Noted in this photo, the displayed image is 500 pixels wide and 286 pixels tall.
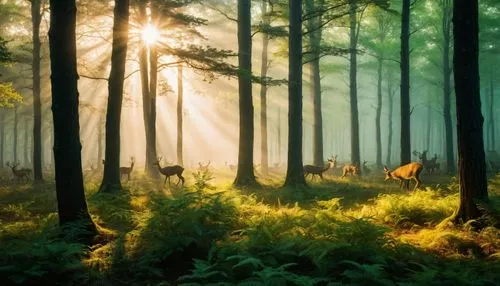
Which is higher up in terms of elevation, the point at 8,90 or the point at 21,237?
the point at 8,90

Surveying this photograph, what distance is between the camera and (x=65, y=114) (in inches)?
302

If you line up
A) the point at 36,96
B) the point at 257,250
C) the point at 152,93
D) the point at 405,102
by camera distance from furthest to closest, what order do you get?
1. the point at 152,93
2. the point at 36,96
3. the point at 405,102
4. the point at 257,250

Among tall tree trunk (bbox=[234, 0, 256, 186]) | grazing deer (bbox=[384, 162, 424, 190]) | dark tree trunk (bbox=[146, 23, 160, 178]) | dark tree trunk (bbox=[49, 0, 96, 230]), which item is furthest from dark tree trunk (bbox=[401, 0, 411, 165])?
dark tree trunk (bbox=[49, 0, 96, 230])

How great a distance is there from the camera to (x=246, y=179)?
16.4 meters

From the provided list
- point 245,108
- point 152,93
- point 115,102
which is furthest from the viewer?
point 152,93

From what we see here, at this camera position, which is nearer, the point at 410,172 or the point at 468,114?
the point at 468,114

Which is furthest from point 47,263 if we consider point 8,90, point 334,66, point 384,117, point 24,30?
point 384,117

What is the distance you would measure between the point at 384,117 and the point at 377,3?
266 ft

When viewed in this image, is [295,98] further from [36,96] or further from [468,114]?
[36,96]

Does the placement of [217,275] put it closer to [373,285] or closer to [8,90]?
[373,285]

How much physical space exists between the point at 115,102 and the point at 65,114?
223 inches

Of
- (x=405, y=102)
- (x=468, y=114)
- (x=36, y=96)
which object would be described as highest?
(x=36, y=96)

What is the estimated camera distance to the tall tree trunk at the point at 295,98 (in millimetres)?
15820

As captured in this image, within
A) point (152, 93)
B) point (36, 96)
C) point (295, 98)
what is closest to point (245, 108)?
point (295, 98)
